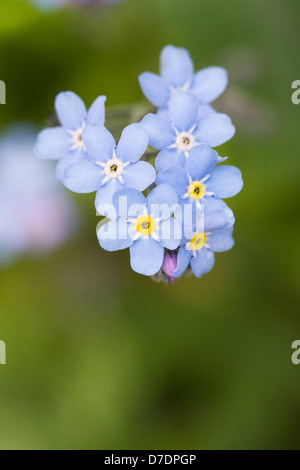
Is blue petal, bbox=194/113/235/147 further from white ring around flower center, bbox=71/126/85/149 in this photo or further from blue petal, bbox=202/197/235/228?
white ring around flower center, bbox=71/126/85/149

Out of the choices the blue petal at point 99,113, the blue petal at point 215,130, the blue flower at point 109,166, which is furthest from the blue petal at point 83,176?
the blue petal at point 215,130

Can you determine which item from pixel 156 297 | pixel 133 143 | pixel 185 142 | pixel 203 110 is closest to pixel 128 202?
pixel 133 143

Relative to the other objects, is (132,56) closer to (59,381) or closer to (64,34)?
(64,34)

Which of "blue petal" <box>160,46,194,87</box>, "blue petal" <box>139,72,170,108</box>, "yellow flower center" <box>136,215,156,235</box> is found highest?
"blue petal" <box>160,46,194,87</box>

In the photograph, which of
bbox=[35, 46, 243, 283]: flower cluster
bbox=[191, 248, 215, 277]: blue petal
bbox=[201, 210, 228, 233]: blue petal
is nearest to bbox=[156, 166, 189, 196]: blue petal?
bbox=[35, 46, 243, 283]: flower cluster

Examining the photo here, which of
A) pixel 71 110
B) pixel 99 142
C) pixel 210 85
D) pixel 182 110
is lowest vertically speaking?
pixel 99 142

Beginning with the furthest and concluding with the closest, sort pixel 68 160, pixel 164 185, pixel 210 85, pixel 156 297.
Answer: pixel 156 297, pixel 210 85, pixel 68 160, pixel 164 185

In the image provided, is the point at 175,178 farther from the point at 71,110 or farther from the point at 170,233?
the point at 71,110
